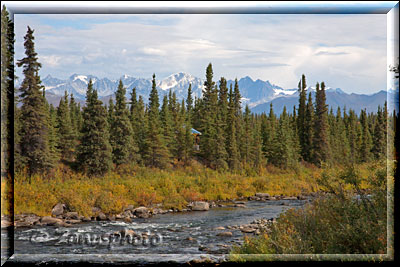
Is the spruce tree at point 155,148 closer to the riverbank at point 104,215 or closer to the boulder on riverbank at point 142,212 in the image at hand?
the riverbank at point 104,215

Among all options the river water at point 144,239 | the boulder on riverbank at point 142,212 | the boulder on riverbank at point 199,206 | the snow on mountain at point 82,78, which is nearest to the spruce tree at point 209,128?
the boulder on riverbank at point 199,206

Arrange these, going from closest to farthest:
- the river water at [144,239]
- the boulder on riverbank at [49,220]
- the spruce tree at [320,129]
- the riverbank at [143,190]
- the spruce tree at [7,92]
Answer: the spruce tree at [7,92] → the river water at [144,239] → the boulder on riverbank at [49,220] → the riverbank at [143,190] → the spruce tree at [320,129]

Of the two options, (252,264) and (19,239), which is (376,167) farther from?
(19,239)

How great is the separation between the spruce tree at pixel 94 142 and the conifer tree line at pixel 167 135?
71mm

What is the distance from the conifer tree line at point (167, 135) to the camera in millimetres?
23875

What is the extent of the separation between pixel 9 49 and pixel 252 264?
319 inches

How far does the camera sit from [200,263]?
9.04 metres

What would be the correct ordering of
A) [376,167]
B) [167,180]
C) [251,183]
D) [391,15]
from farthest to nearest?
[251,183]
[167,180]
[376,167]
[391,15]

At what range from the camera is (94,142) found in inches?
1154

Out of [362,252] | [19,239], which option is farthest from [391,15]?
[19,239]

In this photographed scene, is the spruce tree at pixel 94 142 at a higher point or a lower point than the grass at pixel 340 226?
higher

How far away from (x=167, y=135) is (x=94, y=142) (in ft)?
34.1

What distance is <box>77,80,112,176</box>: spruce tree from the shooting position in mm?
28531

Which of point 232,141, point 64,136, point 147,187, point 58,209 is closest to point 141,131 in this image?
point 64,136
